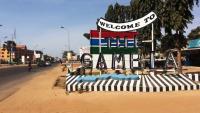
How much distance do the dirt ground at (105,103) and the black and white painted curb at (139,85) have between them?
29.4 inches

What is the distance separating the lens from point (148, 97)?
19812mm

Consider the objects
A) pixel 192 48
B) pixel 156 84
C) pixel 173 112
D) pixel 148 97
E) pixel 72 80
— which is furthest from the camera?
pixel 192 48

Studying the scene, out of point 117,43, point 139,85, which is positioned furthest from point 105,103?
point 117,43

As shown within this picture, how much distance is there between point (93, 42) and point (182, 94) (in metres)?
20.8

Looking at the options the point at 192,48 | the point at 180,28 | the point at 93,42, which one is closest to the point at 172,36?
the point at 180,28

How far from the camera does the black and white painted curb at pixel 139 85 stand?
21906 mm

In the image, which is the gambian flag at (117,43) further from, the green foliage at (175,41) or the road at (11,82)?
the road at (11,82)

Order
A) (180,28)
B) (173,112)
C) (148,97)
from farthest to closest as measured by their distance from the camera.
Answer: (180,28) < (148,97) < (173,112)

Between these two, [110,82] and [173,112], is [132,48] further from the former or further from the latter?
[173,112]

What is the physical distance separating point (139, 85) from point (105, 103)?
15.3 feet

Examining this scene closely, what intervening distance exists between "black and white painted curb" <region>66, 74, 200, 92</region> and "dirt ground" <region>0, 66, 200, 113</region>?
747mm

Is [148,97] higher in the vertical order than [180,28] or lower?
lower

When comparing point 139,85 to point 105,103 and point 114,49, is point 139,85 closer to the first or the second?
point 105,103

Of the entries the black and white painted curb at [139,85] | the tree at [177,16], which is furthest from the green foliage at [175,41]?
the black and white painted curb at [139,85]
